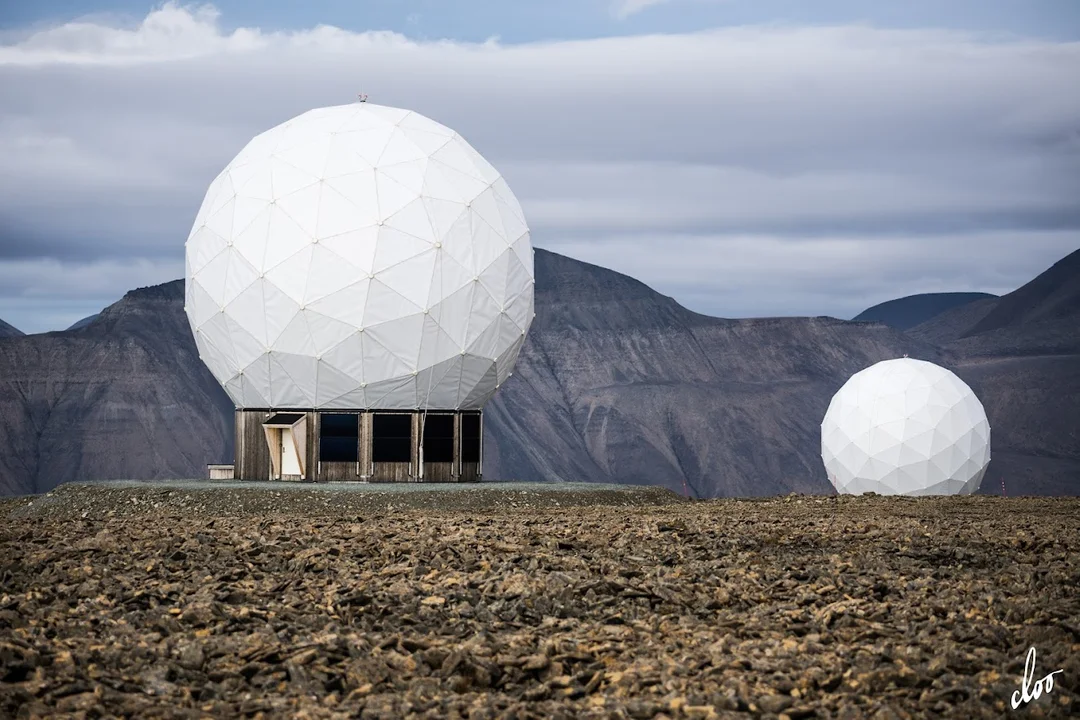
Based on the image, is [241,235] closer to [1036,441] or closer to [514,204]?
[514,204]

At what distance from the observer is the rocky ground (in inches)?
381

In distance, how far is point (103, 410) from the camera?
83188 mm

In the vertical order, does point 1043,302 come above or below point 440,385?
above

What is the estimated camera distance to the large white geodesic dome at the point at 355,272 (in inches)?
1180

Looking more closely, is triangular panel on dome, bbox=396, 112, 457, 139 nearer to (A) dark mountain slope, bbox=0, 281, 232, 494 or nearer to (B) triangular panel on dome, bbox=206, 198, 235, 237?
(B) triangular panel on dome, bbox=206, 198, 235, 237

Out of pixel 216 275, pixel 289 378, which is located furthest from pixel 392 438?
pixel 216 275

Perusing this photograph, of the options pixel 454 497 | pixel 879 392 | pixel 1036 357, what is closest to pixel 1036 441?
pixel 1036 357

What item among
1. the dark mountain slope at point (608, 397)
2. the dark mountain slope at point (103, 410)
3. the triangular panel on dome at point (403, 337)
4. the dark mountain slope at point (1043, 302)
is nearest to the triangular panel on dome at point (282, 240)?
the triangular panel on dome at point (403, 337)

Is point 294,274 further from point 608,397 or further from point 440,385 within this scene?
point 608,397

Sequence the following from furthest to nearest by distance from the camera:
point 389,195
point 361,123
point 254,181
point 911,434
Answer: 1. point 911,434
2. point 361,123
3. point 254,181
4. point 389,195

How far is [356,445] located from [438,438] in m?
2.00

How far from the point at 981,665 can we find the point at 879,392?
31.4 metres

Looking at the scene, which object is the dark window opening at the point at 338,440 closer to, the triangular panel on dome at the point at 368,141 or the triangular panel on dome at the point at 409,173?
the triangular panel on dome at the point at 409,173
